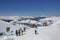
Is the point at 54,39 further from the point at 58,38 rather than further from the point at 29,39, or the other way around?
the point at 29,39

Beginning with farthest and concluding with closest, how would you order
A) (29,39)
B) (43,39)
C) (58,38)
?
(29,39) → (43,39) → (58,38)

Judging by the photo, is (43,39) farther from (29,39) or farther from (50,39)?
(29,39)

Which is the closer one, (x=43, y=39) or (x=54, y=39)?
(x=54, y=39)

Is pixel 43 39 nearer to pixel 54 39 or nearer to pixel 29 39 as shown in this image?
pixel 54 39

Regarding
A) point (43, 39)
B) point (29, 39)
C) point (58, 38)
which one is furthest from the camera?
point (29, 39)

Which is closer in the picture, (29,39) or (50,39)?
(50,39)

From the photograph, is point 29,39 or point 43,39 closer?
point 43,39

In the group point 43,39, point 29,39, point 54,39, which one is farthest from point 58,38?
point 29,39
